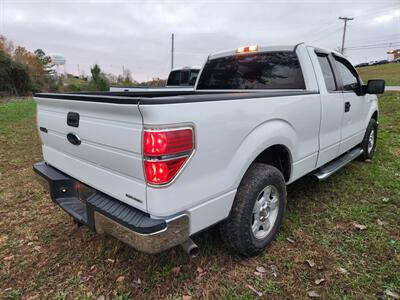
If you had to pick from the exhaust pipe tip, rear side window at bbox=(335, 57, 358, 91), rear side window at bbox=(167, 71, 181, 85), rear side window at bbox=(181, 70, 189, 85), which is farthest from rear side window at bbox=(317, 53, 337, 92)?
rear side window at bbox=(167, 71, 181, 85)

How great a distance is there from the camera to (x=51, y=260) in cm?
267

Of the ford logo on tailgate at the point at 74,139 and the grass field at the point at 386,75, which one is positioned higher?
the grass field at the point at 386,75

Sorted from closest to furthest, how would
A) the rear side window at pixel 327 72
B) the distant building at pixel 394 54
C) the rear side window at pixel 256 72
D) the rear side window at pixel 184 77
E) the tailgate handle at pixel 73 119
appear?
1. the tailgate handle at pixel 73 119
2. the rear side window at pixel 256 72
3. the rear side window at pixel 327 72
4. the rear side window at pixel 184 77
5. the distant building at pixel 394 54

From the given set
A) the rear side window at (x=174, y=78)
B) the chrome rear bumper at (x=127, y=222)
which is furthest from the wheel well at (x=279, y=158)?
the rear side window at (x=174, y=78)

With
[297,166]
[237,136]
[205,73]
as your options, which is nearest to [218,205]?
[237,136]

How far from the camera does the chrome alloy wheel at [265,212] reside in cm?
255

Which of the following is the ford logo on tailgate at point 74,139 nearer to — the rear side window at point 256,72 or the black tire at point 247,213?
the black tire at point 247,213

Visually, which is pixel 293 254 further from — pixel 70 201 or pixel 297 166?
pixel 70 201

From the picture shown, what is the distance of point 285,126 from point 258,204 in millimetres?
743

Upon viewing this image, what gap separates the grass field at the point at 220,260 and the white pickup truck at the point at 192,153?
0.28m

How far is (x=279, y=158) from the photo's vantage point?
290 centimetres

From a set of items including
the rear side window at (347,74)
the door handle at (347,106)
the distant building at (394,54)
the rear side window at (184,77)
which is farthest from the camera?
the distant building at (394,54)

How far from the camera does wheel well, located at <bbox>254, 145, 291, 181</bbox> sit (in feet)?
9.04

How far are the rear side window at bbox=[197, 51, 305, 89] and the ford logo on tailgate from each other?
2.18 meters
